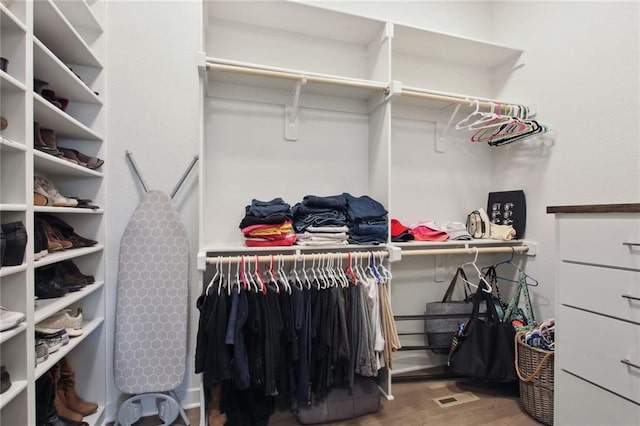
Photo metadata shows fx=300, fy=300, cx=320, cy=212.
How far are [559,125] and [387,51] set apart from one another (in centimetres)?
123

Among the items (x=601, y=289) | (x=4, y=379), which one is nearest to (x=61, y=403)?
(x=4, y=379)

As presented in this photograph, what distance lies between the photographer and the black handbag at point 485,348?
184 centimetres

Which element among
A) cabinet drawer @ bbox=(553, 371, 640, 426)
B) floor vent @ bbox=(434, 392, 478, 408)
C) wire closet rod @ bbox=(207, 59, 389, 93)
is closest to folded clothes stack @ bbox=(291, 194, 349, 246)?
wire closet rod @ bbox=(207, 59, 389, 93)

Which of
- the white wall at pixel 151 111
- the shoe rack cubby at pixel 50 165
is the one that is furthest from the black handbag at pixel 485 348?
the shoe rack cubby at pixel 50 165

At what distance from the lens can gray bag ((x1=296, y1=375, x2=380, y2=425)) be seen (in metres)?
1.64

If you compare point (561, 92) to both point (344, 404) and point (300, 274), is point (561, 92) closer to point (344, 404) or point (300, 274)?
point (300, 274)

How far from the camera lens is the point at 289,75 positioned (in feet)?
5.34

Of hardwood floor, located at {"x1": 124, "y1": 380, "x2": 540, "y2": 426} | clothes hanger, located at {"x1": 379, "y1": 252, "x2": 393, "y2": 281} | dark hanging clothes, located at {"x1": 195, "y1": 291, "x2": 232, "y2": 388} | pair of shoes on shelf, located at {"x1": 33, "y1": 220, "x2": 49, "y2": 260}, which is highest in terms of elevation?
pair of shoes on shelf, located at {"x1": 33, "y1": 220, "x2": 49, "y2": 260}

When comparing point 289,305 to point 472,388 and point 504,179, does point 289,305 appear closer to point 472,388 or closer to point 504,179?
point 472,388

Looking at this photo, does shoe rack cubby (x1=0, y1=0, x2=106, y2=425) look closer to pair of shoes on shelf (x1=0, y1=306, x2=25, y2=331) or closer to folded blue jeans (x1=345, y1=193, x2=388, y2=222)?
pair of shoes on shelf (x1=0, y1=306, x2=25, y2=331)

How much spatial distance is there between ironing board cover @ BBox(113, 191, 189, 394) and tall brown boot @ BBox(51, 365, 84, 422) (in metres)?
0.22

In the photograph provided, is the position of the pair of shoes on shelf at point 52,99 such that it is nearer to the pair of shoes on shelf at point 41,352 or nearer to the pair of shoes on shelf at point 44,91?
the pair of shoes on shelf at point 44,91

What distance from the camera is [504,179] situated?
92.4 inches

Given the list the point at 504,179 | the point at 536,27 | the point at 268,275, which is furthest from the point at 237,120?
the point at 536,27
